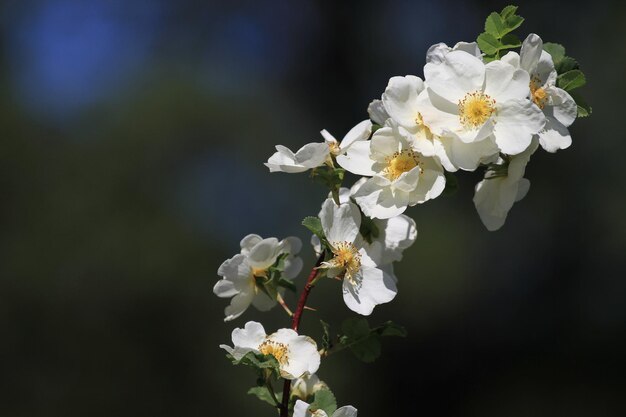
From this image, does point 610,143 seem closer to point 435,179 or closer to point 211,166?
point 211,166

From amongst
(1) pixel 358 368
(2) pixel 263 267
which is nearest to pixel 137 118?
(1) pixel 358 368

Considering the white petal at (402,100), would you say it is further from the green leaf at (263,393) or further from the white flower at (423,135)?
the green leaf at (263,393)

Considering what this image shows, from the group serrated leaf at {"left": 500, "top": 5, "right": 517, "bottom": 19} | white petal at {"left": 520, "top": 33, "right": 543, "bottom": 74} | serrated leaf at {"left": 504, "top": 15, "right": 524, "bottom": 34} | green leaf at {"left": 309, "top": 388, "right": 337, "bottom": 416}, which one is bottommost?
green leaf at {"left": 309, "top": 388, "right": 337, "bottom": 416}

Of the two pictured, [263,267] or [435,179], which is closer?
[435,179]

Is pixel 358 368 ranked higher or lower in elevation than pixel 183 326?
lower

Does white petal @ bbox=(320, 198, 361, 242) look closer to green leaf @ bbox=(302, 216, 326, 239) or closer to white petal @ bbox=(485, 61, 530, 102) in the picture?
green leaf @ bbox=(302, 216, 326, 239)

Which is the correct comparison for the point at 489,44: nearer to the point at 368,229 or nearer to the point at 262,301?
the point at 368,229

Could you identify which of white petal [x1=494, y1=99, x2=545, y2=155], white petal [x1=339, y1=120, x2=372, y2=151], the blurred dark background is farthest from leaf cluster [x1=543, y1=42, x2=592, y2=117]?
the blurred dark background
